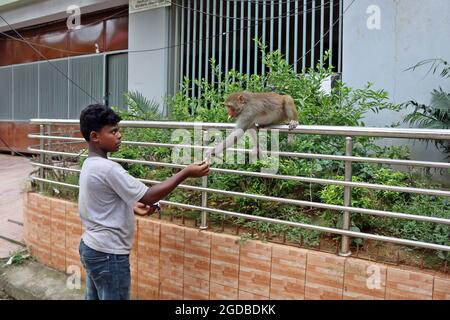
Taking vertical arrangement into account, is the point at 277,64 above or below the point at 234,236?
above

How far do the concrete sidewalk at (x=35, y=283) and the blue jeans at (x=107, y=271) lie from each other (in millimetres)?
1831

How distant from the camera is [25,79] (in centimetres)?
1205

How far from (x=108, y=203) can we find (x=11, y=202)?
5.46m

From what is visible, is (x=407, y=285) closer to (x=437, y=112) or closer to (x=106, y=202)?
(x=106, y=202)

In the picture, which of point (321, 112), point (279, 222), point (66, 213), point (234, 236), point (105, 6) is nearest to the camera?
point (279, 222)

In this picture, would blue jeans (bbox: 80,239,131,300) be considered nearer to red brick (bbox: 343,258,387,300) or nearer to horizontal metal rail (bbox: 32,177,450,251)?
horizontal metal rail (bbox: 32,177,450,251)

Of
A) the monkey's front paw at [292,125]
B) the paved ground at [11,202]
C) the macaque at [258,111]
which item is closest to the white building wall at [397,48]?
the macaque at [258,111]

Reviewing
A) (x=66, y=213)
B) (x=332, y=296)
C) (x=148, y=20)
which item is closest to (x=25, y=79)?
(x=148, y=20)

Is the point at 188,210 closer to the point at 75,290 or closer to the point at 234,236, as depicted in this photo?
the point at 234,236

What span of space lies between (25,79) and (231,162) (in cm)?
999

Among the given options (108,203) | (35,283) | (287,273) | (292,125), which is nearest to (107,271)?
(108,203)

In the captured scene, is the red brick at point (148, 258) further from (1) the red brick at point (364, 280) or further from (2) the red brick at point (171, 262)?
(1) the red brick at point (364, 280)

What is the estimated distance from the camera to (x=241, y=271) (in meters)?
3.45

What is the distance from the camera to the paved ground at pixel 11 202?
19.2ft
